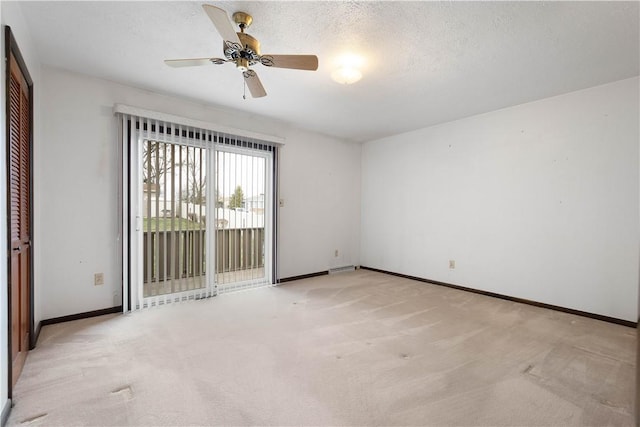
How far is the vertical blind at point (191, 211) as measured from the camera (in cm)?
319

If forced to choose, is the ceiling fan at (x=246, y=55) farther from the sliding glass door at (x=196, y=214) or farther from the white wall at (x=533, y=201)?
the white wall at (x=533, y=201)

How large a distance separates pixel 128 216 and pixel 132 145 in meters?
0.76

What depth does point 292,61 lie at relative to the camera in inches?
82.4

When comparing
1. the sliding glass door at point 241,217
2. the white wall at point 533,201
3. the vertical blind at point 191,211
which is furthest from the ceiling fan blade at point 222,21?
the white wall at point 533,201

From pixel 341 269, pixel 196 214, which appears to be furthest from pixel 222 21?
pixel 341 269

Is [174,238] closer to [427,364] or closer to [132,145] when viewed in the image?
[132,145]

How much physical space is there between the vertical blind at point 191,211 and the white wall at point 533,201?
7.75 ft

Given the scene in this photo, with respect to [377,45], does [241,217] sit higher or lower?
lower

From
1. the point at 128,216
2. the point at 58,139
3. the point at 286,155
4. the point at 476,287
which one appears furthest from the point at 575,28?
the point at 58,139

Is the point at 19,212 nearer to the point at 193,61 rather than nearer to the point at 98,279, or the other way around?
the point at 98,279

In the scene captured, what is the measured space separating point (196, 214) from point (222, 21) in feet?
7.95

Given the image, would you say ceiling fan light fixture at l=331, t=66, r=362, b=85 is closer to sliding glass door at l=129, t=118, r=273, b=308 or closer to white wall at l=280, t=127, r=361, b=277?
sliding glass door at l=129, t=118, r=273, b=308

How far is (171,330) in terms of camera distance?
2.69 m

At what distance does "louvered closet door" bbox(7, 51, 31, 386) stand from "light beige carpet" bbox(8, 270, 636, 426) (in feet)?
0.80
